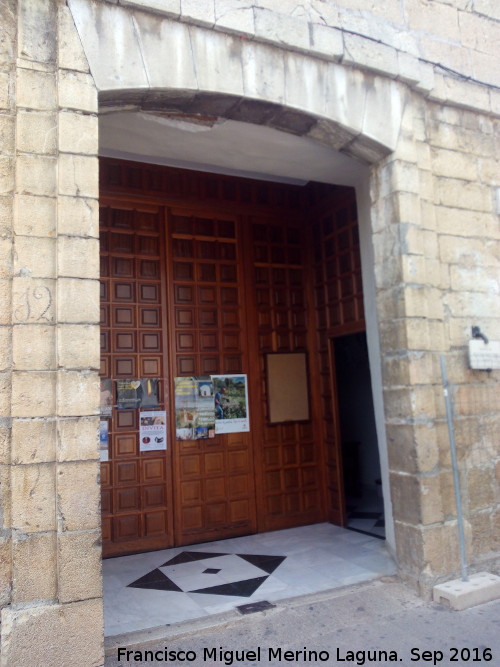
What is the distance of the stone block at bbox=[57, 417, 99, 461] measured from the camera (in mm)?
2910

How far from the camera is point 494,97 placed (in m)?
4.89

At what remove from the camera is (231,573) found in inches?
183

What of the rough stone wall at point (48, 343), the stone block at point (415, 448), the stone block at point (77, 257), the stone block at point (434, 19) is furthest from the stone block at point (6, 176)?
the stone block at point (434, 19)

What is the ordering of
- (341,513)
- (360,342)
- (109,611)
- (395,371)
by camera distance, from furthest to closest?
(360,342) → (341,513) → (395,371) → (109,611)

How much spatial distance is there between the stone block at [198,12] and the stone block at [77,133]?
0.99 metres

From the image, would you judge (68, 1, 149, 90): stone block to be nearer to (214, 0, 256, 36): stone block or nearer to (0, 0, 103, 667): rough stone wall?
(0, 0, 103, 667): rough stone wall

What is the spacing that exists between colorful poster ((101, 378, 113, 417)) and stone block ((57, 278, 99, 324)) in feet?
8.18

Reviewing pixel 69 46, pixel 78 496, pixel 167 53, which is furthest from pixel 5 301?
pixel 167 53

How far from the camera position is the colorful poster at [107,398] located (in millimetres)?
5395

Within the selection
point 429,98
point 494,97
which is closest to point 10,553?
point 429,98

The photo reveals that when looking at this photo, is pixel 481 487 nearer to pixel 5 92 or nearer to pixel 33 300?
pixel 33 300

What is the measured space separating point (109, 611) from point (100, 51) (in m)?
3.72

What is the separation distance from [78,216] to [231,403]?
333 cm

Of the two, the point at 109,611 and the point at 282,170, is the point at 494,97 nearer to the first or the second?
the point at 282,170
